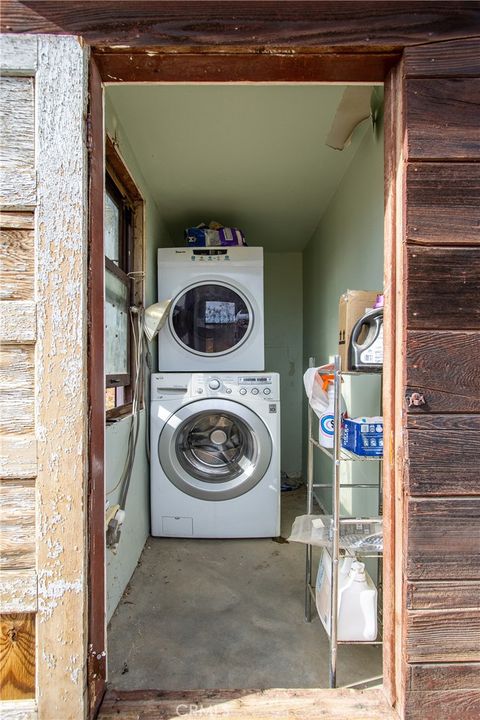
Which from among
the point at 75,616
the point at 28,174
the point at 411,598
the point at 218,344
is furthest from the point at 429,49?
the point at 218,344

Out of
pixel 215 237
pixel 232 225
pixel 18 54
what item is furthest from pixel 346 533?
Answer: pixel 232 225

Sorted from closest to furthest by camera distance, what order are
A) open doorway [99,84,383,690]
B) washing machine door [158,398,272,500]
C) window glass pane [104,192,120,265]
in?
open doorway [99,84,383,690] → window glass pane [104,192,120,265] → washing machine door [158,398,272,500]

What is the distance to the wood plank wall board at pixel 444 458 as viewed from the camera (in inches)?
37.5

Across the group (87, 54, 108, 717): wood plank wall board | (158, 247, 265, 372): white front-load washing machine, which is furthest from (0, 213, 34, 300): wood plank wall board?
(158, 247, 265, 372): white front-load washing machine

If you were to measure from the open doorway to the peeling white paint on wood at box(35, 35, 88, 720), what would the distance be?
0.50 meters

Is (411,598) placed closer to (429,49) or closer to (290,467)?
(429,49)

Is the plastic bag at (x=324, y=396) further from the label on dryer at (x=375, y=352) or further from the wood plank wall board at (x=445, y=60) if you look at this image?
the wood plank wall board at (x=445, y=60)

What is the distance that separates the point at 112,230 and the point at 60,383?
1297mm

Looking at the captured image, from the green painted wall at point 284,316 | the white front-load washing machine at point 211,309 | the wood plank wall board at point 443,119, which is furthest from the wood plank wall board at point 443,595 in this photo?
the green painted wall at point 284,316

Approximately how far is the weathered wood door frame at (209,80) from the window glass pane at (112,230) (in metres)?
0.93

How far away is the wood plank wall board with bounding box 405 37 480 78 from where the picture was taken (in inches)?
37.5

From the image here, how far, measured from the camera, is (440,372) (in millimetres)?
955

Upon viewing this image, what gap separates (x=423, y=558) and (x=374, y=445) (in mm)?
447

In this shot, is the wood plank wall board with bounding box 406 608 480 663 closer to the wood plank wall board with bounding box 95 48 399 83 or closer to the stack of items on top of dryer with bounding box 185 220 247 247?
the wood plank wall board with bounding box 95 48 399 83
